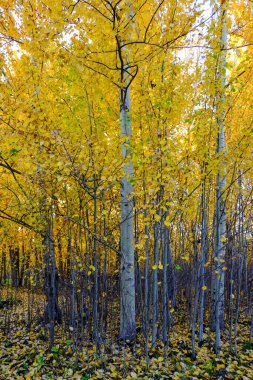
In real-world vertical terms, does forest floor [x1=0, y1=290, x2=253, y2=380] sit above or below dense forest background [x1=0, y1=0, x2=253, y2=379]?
below

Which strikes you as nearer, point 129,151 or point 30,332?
point 129,151

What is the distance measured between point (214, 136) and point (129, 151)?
1428 mm

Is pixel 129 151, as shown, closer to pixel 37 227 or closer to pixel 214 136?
pixel 214 136

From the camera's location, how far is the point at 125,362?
3691mm

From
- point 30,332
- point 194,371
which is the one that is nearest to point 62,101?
point 194,371

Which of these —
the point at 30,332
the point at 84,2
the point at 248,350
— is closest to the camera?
the point at 84,2

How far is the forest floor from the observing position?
363 cm

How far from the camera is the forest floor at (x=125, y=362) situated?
3631 mm

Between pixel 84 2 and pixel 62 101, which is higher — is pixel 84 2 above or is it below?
above

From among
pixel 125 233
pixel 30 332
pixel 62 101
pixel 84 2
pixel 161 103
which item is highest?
pixel 84 2

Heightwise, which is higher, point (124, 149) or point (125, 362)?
point (124, 149)

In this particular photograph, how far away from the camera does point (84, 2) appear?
3.34 metres

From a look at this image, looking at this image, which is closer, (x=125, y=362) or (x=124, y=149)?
(x=125, y=362)

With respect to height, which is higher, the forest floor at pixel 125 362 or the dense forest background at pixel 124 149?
the dense forest background at pixel 124 149
